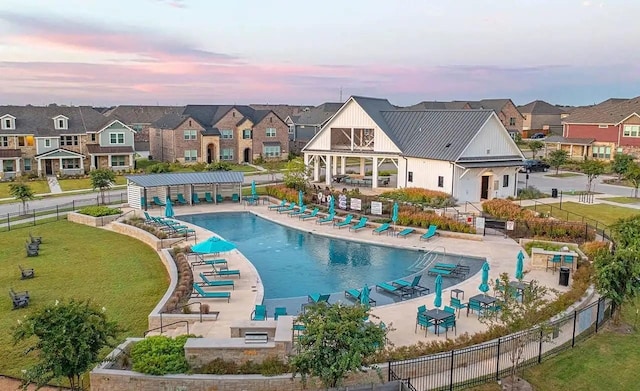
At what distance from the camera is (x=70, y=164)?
6238cm

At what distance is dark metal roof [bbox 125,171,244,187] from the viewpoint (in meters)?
39.1

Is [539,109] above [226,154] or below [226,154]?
above

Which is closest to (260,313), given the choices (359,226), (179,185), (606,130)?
(359,226)

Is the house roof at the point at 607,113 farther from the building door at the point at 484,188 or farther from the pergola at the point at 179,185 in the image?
the pergola at the point at 179,185

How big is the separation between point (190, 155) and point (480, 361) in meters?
58.8

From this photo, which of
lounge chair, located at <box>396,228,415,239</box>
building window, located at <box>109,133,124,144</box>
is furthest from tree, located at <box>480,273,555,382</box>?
building window, located at <box>109,133,124,144</box>

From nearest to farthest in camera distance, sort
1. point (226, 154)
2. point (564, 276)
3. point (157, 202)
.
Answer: point (564, 276) < point (157, 202) < point (226, 154)

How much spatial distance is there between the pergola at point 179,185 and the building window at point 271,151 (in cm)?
3014

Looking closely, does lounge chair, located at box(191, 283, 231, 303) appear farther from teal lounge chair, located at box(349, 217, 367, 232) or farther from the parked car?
the parked car

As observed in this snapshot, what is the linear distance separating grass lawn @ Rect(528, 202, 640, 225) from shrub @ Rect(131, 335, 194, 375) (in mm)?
28111

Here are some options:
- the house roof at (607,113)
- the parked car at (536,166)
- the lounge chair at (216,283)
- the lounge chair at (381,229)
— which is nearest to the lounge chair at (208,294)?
the lounge chair at (216,283)

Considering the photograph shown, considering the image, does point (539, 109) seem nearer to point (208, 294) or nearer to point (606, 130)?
point (606, 130)

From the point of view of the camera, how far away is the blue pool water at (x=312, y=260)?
23.0 m

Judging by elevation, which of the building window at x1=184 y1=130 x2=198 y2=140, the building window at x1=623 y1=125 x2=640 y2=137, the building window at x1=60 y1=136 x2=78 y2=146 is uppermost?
the building window at x1=623 y1=125 x2=640 y2=137
